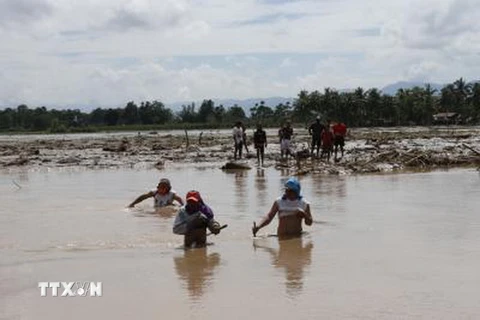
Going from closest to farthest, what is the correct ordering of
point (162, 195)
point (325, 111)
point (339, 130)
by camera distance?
point (162, 195), point (339, 130), point (325, 111)

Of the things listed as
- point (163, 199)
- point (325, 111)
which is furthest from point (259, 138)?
point (325, 111)

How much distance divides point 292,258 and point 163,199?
4.94 metres

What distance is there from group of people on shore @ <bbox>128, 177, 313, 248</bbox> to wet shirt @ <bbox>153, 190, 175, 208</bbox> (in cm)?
299

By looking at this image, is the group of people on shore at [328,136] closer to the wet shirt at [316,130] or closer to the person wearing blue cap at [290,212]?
the wet shirt at [316,130]

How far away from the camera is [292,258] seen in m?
8.40

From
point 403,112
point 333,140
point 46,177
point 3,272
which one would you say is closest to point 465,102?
point 403,112

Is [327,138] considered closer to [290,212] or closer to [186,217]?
[290,212]

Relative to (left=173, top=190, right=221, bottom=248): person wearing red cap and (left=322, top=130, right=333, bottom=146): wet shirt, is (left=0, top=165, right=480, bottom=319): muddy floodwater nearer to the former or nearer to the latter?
(left=173, top=190, right=221, bottom=248): person wearing red cap

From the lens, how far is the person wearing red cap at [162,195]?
41.5ft

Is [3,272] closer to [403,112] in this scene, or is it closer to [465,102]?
[403,112]

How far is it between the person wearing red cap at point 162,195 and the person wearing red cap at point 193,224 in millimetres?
3121

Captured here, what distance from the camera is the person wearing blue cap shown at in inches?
382

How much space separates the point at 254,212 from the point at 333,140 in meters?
12.8

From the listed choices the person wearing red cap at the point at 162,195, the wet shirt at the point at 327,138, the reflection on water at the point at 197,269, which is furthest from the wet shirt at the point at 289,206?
the wet shirt at the point at 327,138
